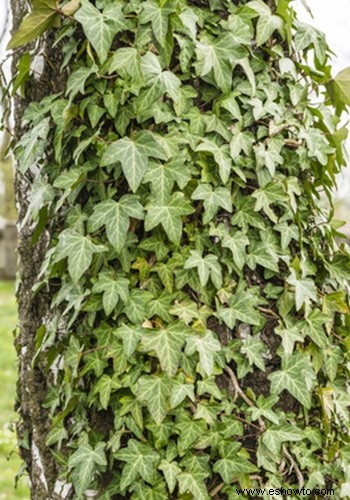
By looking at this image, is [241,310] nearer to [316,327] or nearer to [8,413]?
[316,327]

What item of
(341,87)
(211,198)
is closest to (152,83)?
(211,198)

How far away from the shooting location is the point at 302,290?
1.43m

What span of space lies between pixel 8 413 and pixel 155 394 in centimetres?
324

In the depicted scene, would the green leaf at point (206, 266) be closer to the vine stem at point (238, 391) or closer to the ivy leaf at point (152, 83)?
the vine stem at point (238, 391)

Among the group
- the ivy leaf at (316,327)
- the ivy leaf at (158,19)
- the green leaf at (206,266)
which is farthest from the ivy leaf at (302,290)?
the ivy leaf at (158,19)

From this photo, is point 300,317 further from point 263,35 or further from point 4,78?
point 4,78

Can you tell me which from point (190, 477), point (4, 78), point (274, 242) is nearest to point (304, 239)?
point (274, 242)

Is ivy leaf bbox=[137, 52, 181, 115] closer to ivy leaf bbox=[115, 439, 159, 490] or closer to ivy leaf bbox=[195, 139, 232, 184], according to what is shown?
ivy leaf bbox=[195, 139, 232, 184]

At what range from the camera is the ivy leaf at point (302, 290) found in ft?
4.65

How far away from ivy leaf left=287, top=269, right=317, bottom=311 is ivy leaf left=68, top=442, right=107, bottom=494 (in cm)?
54

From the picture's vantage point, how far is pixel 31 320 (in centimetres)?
159

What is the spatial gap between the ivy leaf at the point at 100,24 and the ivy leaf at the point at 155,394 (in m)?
0.68

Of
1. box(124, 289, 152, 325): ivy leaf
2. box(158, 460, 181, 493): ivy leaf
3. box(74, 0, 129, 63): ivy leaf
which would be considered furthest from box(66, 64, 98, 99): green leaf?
box(158, 460, 181, 493): ivy leaf

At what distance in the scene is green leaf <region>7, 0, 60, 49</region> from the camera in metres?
1.33
